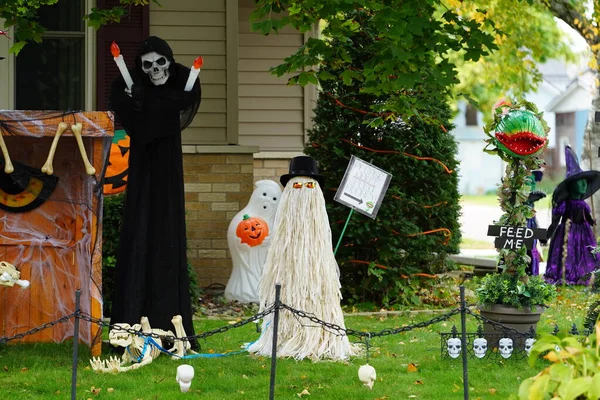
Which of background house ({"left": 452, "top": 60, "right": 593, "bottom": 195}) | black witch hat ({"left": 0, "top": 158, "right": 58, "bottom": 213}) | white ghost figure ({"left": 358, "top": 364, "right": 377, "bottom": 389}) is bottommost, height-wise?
white ghost figure ({"left": 358, "top": 364, "right": 377, "bottom": 389})

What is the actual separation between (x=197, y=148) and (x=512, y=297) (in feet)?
16.0

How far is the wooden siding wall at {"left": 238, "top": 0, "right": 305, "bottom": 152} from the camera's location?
13.7m

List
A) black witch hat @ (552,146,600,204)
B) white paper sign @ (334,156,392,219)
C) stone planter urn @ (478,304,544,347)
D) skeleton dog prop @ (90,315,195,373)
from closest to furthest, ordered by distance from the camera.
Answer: skeleton dog prop @ (90,315,195,373) < stone planter urn @ (478,304,544,347) < white paper sign @ (334,156,392,219) < black witch hat @ (552,146,600,204)

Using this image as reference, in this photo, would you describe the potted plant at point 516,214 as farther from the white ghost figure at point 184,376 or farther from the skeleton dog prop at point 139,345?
the white ghost figure at point 184,376

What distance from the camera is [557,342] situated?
4266 millimetres

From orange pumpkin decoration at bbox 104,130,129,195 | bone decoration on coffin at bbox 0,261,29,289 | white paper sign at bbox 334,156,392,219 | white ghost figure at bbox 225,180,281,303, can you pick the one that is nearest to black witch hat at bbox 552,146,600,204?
white ghost figure at bbox 225,180,281,303

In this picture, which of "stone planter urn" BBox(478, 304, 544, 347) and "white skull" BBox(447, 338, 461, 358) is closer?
"white skull" BBox(447, 338, 461, 358)

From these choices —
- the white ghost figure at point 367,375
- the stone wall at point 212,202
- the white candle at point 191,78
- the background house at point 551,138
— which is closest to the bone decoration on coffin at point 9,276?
the white candle at point 191,78

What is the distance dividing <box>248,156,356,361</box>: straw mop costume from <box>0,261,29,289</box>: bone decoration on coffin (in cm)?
186

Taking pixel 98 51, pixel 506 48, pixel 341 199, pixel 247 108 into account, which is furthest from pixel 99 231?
pixel 506 48

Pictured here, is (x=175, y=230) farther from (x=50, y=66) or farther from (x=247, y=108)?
(x=247, y=108)

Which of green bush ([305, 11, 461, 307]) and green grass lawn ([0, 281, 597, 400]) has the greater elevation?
green bush ([305, 11, 461, 307])

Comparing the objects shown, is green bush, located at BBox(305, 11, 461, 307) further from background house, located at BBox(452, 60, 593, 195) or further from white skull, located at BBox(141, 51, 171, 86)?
background house, located at BBox(452, 60, 593, 195)

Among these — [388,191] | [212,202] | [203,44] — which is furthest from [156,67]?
[212,202]
